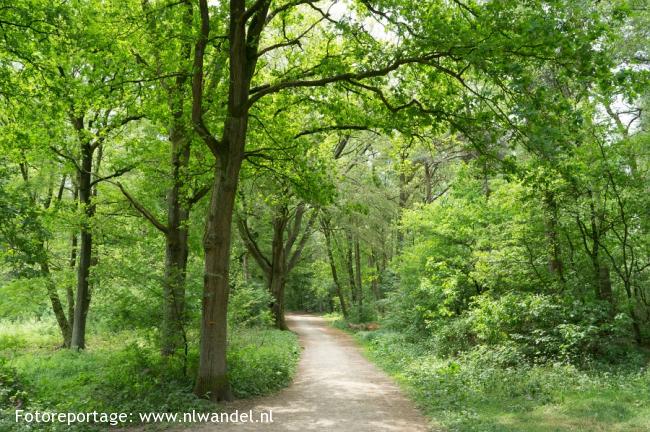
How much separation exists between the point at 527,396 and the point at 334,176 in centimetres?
922

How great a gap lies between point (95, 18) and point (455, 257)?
514 inches

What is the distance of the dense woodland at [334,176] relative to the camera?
8.12 meters

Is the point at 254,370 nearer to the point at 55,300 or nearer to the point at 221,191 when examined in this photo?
the point at 221,191

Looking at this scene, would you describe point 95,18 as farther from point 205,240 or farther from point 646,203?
point 646,203

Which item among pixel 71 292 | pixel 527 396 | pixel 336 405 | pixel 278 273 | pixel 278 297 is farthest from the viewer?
pixel 278 273

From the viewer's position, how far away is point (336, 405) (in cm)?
965

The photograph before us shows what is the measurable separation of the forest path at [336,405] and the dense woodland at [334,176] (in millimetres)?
541

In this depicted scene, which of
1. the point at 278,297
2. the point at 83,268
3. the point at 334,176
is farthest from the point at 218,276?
the point at 278,297

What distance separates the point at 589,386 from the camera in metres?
9.76

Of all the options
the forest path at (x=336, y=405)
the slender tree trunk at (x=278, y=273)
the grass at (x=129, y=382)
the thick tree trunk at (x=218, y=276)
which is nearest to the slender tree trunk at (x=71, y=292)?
the grass at (x=129, y=382)

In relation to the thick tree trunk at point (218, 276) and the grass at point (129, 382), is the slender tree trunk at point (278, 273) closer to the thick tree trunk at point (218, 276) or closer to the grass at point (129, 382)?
the grass at point (129, 382)

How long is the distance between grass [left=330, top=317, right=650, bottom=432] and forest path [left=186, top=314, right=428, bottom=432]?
47cm

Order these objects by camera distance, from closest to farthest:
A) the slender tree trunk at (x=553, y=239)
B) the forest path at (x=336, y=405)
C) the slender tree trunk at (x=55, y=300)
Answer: the forest path at (x=336, y=405)
the slender tree trunk at (x=553, y=239)
the slender tree trunk at (x=55, y=300)

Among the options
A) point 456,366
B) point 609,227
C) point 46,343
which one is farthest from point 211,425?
point 46,343
